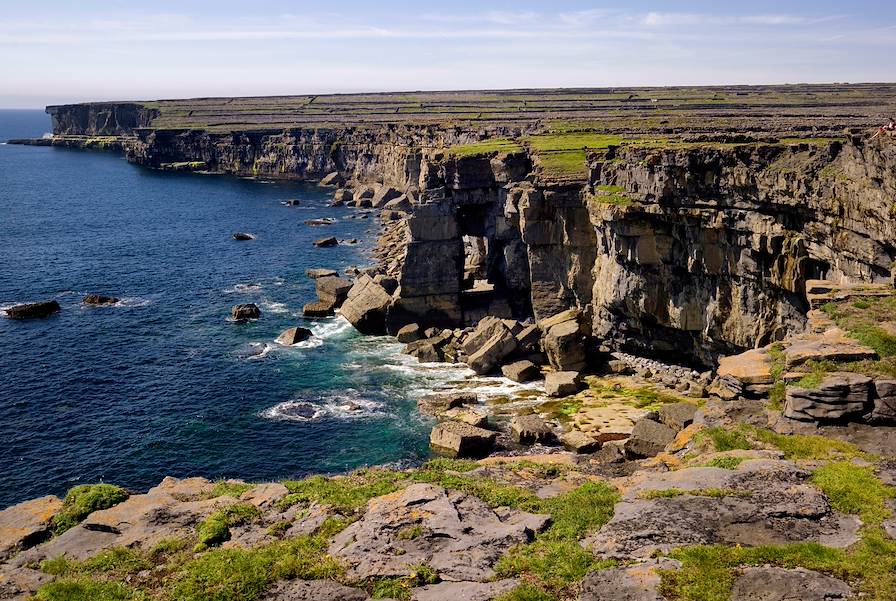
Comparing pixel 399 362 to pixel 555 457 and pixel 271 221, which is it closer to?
pixel 555 457

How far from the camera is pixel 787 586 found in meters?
16.7

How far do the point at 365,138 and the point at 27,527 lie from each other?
504 feet

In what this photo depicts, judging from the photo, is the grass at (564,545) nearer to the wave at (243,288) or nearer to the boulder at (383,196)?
Answer: the wave at (243,288)

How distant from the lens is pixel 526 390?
53.1 metres

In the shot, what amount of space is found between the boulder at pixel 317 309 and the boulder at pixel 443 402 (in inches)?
957

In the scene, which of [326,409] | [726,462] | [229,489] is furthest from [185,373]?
[726,462]

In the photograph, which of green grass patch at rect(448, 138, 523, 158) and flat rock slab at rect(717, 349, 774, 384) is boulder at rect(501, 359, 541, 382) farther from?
green grass patch at rect(448, 138, 523, 158)

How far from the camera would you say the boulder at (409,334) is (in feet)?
212

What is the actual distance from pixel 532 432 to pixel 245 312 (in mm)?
37328

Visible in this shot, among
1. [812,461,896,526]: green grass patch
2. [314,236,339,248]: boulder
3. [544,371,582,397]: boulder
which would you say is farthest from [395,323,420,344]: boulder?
[812,461,896,526]: green grass patch

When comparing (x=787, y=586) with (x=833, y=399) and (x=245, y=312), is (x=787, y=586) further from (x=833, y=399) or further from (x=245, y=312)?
(x=245, y=312)

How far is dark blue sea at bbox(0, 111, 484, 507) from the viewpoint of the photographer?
44406 millimetres

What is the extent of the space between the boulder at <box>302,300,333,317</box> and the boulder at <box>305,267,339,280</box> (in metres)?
9.02

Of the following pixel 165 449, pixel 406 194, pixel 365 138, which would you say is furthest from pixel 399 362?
pixel 365 138
